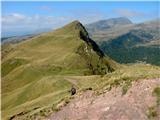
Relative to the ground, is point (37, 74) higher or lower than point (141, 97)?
lower

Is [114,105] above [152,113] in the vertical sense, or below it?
above

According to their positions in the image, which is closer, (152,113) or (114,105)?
(152,113)

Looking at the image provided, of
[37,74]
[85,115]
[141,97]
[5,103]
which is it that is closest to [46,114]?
[85,115]

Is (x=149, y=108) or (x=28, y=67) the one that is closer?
(x=149, y=108)

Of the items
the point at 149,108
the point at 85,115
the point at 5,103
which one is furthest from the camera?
the point at 5,103

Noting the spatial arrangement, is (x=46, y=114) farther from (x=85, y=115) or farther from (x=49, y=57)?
(x=49, y=57)

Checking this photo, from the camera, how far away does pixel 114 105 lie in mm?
32125

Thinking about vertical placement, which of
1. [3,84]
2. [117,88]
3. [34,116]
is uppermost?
[117,88]

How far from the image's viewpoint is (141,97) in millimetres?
31797

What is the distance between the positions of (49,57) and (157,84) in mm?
166351

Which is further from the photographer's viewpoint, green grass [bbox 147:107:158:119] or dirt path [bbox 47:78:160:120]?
dirt path [bbox 47:78:160:120]

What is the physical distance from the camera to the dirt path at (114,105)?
101 feet

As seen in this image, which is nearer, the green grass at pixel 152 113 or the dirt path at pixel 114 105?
the green grass at pixel 152 113

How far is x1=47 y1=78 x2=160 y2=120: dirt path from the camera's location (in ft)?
101
